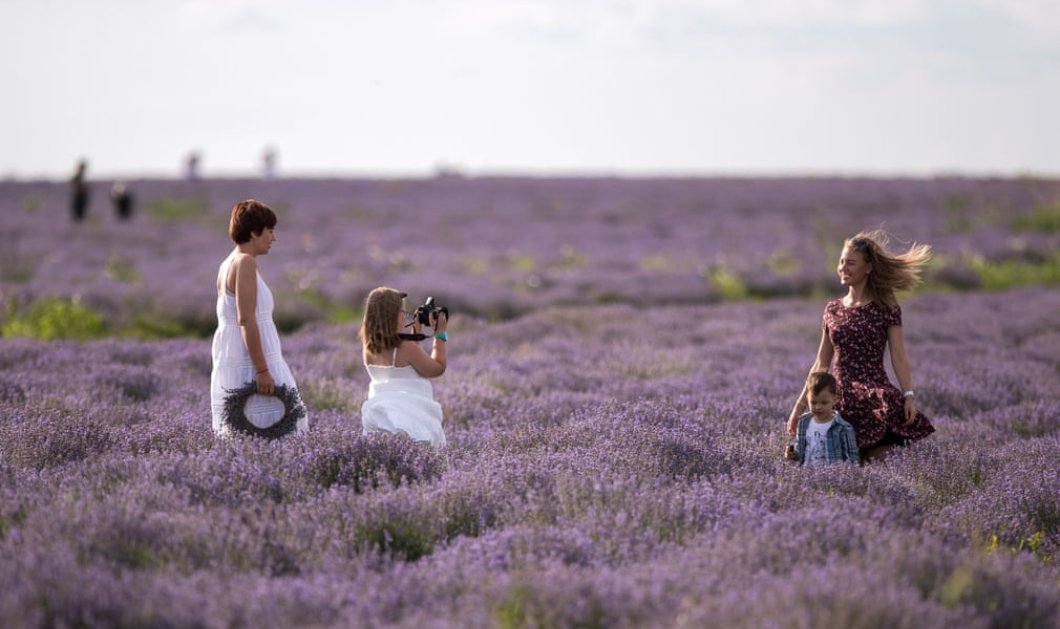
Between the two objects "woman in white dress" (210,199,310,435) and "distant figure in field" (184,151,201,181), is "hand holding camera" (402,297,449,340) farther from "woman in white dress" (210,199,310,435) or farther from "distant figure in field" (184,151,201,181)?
"distant figure in field" (184,151,201,181)

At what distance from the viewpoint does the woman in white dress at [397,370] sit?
466 centimetres

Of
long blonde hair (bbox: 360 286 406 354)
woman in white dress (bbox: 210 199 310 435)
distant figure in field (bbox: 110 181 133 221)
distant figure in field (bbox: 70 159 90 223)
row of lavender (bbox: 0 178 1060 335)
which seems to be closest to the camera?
woman in white dress (bbox: 210 199 310 435)

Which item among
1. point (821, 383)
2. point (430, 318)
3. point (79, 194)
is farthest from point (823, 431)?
point (79, 194)

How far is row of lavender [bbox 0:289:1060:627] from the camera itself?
280 cm

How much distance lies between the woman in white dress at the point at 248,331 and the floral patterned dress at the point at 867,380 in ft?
9.56

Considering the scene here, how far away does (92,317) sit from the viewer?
33.8 ft

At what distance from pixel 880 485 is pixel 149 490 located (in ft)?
10.3

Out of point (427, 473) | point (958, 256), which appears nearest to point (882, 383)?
point (427, 473)

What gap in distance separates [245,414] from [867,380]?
3.30 meters

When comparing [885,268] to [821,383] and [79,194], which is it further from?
[79,194]

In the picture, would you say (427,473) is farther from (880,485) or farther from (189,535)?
(880,485)

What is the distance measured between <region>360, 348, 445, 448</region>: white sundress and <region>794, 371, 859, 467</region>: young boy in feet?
6.14

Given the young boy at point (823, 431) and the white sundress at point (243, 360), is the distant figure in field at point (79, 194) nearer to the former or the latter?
the white sundress at point (243, 360)

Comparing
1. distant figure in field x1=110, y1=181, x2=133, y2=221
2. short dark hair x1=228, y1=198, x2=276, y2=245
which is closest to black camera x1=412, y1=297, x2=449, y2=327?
short dark hair x1=228, y1=198, x2=276, y2=245
